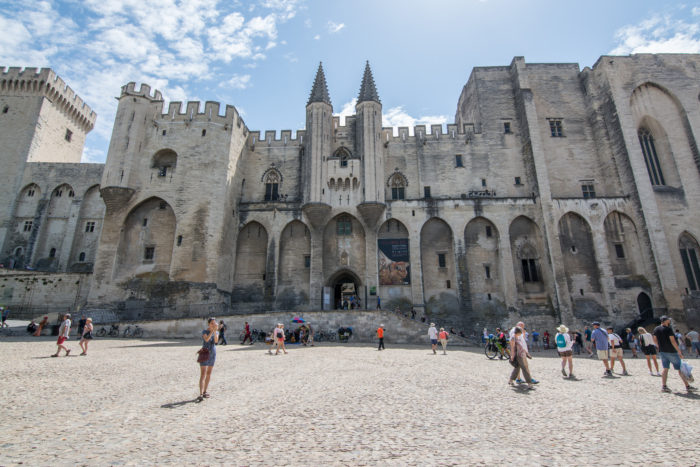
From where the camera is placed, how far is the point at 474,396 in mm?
6723

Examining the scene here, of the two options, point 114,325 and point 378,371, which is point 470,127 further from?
point 114,325

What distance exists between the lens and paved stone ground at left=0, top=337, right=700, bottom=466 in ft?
12.4

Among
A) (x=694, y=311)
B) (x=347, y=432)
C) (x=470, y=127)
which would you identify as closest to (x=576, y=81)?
(x=470, y=127)

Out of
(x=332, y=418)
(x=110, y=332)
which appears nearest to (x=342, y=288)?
(x=110, y=332)

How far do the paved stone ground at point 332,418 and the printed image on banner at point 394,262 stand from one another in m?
14.1

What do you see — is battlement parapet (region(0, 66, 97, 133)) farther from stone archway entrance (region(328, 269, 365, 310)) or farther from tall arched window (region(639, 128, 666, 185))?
tall arched window (region(639, 128, 666, 185))

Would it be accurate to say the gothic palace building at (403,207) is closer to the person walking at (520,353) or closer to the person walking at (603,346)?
the person walking at (603,346)

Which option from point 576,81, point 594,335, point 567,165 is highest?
point 576,81

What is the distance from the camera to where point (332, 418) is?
513 centimetres

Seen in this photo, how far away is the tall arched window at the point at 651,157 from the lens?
26147 millimetres

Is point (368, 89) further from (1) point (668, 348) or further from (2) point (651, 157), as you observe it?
(1) point (668, 348)

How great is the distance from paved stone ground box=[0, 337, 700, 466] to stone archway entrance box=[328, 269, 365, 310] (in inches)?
564

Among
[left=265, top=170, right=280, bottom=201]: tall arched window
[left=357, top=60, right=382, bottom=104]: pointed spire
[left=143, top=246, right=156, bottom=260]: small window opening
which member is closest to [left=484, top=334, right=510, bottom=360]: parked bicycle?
[left=265, top=170, right=280, bottom=201]: tall arched window

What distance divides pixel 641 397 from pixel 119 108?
2999 centimetres
